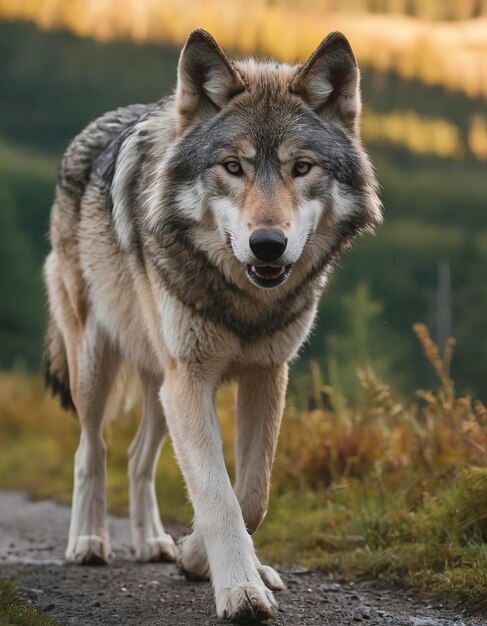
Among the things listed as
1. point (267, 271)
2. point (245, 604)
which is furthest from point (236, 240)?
point (245, 604)

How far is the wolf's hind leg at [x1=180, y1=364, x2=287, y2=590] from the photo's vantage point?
13.7 feet

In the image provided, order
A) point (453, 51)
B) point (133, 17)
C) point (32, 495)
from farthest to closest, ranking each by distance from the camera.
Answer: point (133, 17) → point (453, 51) → point (32, 495)

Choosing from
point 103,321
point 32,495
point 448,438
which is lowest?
point 32,495

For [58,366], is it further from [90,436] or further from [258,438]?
[258,438]

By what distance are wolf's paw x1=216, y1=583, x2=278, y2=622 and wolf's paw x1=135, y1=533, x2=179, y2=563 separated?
1.66m

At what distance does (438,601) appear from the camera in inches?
158

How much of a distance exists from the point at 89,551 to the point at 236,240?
2126 mm

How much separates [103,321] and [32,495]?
3095mm

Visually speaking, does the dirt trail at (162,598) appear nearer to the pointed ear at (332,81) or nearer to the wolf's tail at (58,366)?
the wolf's tail at (58,366)

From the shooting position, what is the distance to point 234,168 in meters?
3.85

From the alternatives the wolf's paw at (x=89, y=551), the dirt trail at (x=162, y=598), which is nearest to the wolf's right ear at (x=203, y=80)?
the dirt trail at (x=162, y=598)

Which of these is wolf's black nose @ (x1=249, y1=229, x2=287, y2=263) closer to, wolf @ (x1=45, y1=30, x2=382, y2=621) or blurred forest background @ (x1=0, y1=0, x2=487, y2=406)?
wolf @ (x1=45, y1=30, x2=382, y2=621)

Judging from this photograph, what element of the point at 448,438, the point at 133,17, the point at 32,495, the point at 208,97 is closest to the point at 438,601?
the point at 448,438

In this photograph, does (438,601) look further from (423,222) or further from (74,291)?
(423,222)
